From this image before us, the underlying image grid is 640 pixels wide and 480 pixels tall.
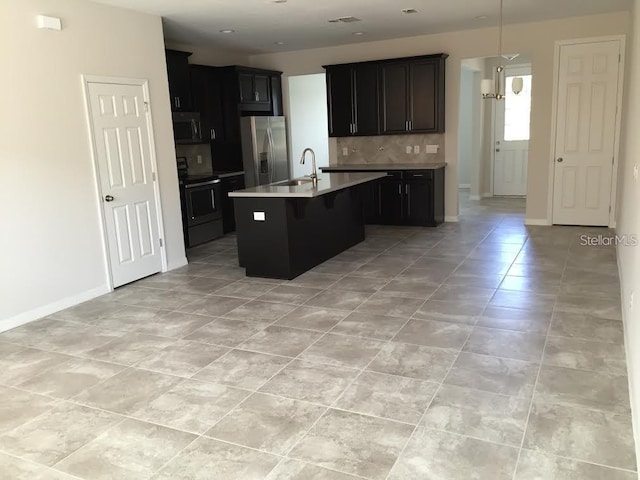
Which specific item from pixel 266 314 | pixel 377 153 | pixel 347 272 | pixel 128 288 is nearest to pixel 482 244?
pixel 347 272

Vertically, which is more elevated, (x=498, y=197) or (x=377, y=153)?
(x=377, y=153)

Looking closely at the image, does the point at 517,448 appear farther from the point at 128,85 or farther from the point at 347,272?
the point at 128,85

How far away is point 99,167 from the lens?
5.09 meters

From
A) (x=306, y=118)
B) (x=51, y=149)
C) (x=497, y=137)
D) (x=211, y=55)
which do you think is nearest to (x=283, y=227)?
(x=51, y=149)

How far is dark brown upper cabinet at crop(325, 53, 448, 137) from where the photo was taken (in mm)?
7609

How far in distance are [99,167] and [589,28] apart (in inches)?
240

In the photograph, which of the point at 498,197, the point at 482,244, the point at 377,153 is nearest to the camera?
the point at 482,244

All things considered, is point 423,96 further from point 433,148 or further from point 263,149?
point 263,149

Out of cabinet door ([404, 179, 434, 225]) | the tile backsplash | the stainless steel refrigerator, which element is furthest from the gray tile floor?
the tile backsplash

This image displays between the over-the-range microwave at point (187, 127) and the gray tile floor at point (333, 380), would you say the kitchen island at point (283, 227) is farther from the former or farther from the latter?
the over-the-range microwave at point (187, 127)

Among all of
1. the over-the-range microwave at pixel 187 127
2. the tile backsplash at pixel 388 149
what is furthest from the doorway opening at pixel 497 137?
the over-the-range microwave at pixel 187 127

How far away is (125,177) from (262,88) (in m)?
3.63

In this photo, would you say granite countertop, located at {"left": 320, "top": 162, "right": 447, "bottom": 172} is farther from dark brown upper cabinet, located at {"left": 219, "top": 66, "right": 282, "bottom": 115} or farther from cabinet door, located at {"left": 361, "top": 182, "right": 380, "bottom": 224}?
dark brown upper cabinet, located at {"left": 219, "top": 66, "right": 282, "bottom": 115}

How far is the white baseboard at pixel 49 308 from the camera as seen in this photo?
14.4 feet
